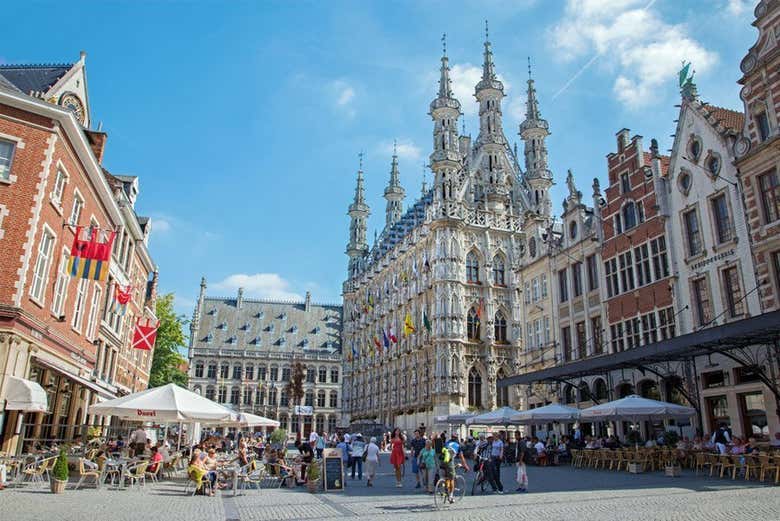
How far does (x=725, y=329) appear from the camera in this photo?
755 inches

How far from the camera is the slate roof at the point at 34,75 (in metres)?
25.4

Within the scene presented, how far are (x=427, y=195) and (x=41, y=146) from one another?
5462 centimetres

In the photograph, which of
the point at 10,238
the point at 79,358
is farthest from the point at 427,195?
the point at 10,238

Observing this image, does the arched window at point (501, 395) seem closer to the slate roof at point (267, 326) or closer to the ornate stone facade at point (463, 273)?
the ornate stone facade at point (463, 273)

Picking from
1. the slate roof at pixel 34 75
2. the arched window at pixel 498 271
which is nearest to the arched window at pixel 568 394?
the arched window at pixel 498 271

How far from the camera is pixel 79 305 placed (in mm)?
24938

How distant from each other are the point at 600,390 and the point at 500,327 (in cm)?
2403

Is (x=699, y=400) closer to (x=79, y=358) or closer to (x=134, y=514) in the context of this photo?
(x=134, y=514)

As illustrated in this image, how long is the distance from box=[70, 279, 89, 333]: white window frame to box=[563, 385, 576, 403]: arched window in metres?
24.3

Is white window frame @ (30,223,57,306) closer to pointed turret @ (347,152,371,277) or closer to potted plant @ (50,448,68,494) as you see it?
potted plant @ (50,448,68,494)

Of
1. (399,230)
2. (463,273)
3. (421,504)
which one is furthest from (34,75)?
(399,230)

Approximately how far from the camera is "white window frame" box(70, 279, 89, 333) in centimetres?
2416

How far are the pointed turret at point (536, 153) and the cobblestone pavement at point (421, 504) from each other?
40416mm


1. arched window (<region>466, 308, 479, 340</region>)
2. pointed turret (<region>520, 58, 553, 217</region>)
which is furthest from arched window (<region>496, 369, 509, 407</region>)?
pointed turret (<region>520, 58, 553, 217</region>)
